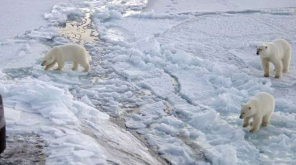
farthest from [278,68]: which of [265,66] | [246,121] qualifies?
[246,121]

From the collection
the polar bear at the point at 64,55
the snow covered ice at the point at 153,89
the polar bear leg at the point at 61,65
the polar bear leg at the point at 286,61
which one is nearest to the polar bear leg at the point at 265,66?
the snow covered ice at the point at 153,89

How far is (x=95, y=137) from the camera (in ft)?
14.4

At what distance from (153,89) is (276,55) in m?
2.17

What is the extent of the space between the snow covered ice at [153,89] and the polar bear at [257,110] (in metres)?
0.13

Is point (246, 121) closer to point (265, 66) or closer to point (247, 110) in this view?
point (247, 110)

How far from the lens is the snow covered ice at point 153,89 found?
4.45 metres

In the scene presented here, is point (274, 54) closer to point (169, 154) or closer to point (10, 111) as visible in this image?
point (169, 154)

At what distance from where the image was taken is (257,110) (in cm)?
531

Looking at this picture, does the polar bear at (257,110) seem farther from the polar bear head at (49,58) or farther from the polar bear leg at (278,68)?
the polar bear head at (49,58)

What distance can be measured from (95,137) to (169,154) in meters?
0.95

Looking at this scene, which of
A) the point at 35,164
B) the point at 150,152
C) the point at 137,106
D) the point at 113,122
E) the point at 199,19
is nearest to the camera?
the point at 35,164

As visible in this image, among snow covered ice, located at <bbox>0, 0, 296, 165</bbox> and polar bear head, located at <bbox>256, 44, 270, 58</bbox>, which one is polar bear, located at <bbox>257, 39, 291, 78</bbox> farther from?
snow covered ice, located at <bbox>0, 0, 296, 165</bbox>

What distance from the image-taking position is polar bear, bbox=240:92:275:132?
17.4 ft

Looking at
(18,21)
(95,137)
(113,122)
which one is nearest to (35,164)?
(95,137)
